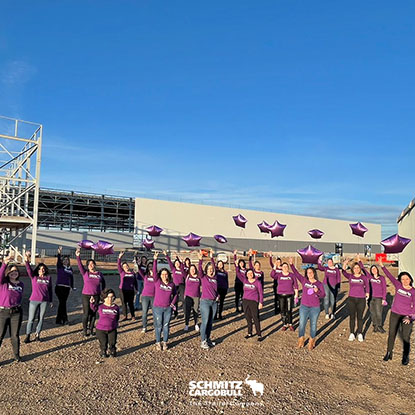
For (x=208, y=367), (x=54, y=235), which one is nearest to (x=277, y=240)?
(x=54, y=235)

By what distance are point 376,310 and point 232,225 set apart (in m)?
32.9

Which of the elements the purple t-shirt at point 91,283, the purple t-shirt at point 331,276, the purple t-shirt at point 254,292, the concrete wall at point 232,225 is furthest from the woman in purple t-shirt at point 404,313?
the concrete wall at point 232,225

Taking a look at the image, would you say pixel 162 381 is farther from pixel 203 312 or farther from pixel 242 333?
pixel 242 333

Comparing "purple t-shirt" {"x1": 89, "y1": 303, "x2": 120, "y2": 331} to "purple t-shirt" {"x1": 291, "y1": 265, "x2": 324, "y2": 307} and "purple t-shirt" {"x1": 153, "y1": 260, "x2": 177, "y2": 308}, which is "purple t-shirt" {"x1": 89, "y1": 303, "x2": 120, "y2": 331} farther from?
"purple t-shirt" {"x1": 291, "y1": 265, "x2": 324, "y2": 307}

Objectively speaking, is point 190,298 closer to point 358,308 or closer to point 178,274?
point 178,274

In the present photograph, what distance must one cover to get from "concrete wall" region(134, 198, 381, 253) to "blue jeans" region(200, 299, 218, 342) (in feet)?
96.4

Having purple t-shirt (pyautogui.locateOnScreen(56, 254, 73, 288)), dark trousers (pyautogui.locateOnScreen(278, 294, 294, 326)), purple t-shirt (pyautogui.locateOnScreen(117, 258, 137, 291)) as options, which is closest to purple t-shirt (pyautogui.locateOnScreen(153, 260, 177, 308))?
purple t-shirt (pyautogui.locateOnScreen(117, 258, 137, 291))

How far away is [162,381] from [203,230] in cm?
3409

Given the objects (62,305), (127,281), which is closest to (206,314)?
(127,281)

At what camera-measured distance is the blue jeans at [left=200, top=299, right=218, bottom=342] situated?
6629 millimetres

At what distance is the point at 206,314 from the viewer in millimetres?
6625

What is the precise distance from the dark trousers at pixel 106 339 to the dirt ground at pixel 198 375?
7.3 inches

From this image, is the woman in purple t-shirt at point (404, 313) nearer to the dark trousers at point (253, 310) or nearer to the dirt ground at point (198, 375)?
the dirt ground at point (198, 375)

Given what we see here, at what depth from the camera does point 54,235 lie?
113 feet
